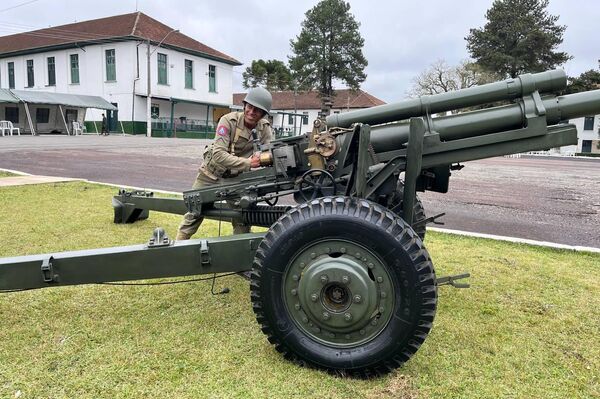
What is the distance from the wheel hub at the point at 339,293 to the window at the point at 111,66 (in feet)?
144

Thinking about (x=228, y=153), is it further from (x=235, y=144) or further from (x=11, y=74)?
(x=11, y=74)

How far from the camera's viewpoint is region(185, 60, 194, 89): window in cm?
4656

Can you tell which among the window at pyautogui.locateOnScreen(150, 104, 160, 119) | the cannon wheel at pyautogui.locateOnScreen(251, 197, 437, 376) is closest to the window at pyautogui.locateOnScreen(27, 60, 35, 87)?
the window at pyautogui.locateOnScreen(150, 104, 160, 119)

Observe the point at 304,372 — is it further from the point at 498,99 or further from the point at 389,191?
the point at 498,99

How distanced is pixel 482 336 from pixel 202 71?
48.3 metres

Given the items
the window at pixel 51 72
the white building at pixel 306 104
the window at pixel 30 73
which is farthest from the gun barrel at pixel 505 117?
the white building at pixel 306 104

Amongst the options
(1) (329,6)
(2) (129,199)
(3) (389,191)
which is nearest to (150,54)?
(1) (329,6)

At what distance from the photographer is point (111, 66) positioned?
1665 inches

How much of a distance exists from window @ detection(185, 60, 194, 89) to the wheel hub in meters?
46.4

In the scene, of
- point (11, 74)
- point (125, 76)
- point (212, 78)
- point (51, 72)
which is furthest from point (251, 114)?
point (11, 74)

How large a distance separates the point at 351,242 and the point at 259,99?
1.82 meters

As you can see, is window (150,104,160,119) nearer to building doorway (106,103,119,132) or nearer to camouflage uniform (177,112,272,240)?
building doorway (106,103,119,132)

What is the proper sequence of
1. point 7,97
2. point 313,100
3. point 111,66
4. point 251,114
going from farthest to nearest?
point 313,100 → point 111,66 → point 7,97 → point 251,114

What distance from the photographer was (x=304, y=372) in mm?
2768
